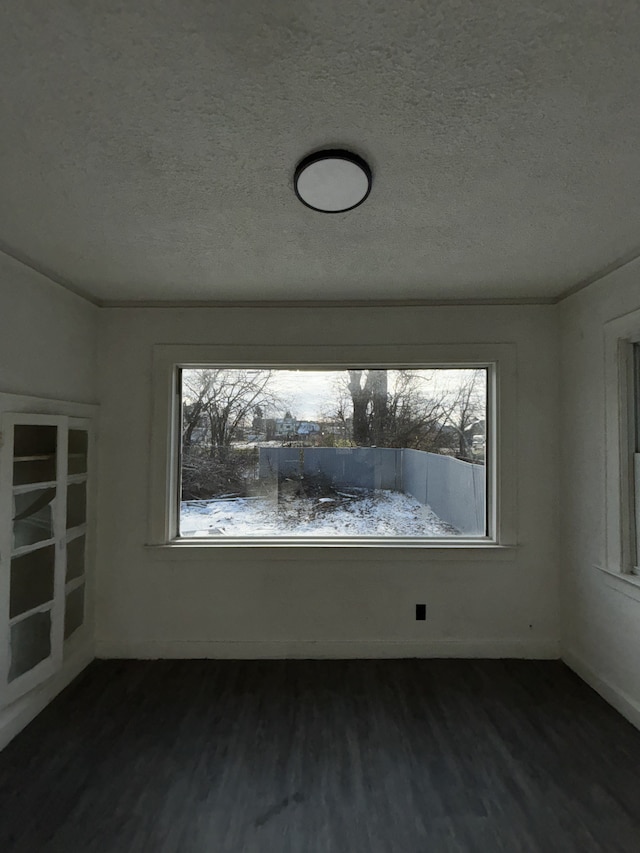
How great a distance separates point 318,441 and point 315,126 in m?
2.21

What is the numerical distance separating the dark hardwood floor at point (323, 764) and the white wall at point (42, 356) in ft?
0.41

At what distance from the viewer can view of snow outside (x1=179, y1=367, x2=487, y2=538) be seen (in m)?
3.26

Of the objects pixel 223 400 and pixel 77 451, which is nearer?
pixel 77 451

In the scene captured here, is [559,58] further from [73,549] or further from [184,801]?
[73,549]

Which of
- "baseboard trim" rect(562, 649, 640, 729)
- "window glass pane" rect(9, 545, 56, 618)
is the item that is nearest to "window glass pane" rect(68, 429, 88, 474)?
"window glass pane" rect(9, 545, 56, 618)

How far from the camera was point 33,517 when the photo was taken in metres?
2.44

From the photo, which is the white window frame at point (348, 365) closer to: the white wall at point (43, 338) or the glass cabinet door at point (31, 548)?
the white wall at point (43, 338)

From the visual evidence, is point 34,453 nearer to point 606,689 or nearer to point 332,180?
point 332,180

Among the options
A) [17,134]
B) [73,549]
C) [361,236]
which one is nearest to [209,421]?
[73,549]

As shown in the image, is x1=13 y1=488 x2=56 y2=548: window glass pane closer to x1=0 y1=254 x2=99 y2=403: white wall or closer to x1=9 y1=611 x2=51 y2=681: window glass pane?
x1=9 y1=611 x2=51 y2=681: window glass pane

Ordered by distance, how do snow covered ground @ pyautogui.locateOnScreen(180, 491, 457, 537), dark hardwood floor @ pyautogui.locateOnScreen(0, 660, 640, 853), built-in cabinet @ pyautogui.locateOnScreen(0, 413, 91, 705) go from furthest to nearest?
snow covered ground @ pyautogui.locateOnScreen(180, 491, 457, 537) < built-in cabinet @ pyautogui.locateOnScreen(0, 413, 91, 705) < dark hardwood floor @ pyautogui.locateOnScreen(0, 660, 640, 853)

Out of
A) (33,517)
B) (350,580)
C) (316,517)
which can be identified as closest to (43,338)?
(33,517)

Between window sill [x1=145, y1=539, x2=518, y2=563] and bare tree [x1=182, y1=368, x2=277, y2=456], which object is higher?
bare tree [x1=182, y1=368, x2=277, y2=456]

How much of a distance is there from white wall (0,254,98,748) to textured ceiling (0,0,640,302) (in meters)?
0.25
